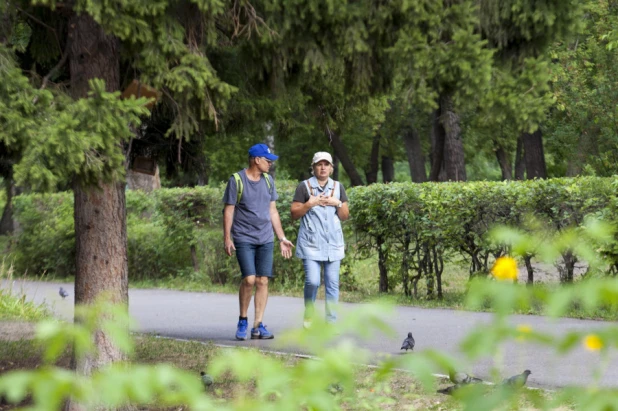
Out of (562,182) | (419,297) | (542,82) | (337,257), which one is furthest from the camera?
(419,297)

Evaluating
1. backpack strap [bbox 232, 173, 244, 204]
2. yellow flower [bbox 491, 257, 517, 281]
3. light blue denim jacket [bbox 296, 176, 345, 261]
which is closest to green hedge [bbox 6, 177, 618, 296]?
light blue denim jacket [bbox 296, 176, 345, 261]

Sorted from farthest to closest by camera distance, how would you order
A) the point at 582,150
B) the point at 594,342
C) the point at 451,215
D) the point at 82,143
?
the point at 582,150 < the point at 451,215 < the point at 82,143 < the point at 594,342

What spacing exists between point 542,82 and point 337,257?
3.87 meters

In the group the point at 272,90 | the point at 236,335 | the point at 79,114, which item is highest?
the point at 272,90

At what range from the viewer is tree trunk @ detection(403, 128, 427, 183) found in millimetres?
36572

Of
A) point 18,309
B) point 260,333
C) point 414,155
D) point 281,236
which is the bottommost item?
point 260,333

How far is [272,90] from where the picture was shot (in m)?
7.35

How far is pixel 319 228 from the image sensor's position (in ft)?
30.8

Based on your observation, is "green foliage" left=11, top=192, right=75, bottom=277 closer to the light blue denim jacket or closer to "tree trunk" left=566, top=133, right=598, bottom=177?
the light blue denim jacket

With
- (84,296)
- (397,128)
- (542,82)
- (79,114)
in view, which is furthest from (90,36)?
(397,128)

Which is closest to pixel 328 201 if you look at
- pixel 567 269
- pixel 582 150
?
pixel 567 269

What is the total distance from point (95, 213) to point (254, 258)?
315 cm

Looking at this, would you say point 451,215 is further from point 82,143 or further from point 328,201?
point 82,143

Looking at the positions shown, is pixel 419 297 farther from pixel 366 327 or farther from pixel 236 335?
pixel 366 327
